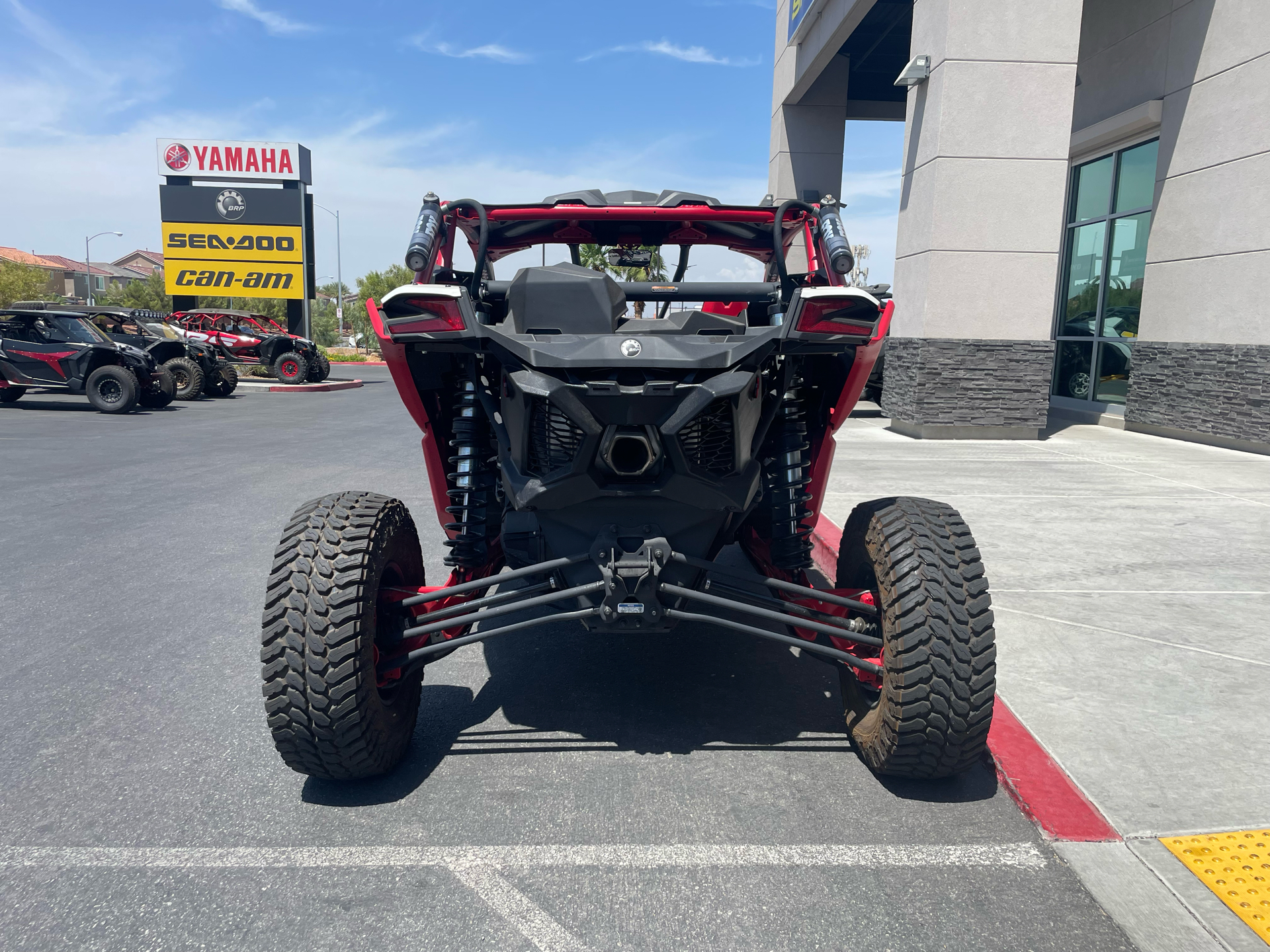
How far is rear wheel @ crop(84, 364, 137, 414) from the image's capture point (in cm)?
1559

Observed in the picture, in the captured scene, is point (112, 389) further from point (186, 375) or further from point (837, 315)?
point (837, 315)

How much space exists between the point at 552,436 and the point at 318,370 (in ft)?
76.1

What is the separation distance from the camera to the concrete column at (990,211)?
1070cm

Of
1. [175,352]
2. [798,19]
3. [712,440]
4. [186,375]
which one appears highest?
[798,19]

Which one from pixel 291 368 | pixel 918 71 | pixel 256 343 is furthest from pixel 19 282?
pixel 918 71

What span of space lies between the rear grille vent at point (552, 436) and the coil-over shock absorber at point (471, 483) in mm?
401

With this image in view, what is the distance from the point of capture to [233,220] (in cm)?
2967

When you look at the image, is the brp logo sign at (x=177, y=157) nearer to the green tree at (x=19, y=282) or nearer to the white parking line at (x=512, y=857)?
the white parking line at (x=512, y=857)

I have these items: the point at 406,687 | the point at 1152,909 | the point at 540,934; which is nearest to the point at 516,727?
the point at 406,687

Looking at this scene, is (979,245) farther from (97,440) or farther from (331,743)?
(97,440)

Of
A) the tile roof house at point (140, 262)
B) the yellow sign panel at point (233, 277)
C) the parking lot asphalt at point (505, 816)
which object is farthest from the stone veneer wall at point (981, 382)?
the tile roof house at point (140, 262)

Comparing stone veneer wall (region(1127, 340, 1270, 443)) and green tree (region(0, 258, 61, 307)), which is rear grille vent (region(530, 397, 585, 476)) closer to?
stone veneer wall (region(1127, 340, 1270, 443))

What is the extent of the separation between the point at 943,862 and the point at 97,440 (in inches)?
490

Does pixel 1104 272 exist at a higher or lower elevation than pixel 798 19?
lower
